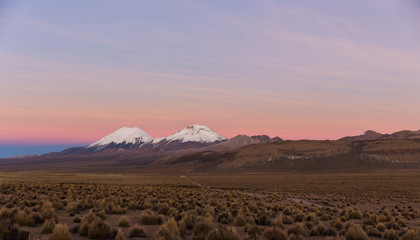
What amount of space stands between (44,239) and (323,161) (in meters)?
134

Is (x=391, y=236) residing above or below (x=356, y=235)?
below

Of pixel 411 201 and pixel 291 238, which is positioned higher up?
pixel 291 238

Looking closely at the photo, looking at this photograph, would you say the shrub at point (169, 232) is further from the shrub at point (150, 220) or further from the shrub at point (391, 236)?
the shrub at point (391, 236)

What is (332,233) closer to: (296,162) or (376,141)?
(296,162)

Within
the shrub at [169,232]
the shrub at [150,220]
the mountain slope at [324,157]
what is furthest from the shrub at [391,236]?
the mountain slope at [324,157]

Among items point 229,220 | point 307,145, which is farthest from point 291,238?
point 307,145

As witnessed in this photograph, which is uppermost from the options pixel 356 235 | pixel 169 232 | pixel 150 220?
pixel 169 232

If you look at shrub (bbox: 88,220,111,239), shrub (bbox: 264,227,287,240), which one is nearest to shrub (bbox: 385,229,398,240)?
shrub (bbox: 264,227,287,240)

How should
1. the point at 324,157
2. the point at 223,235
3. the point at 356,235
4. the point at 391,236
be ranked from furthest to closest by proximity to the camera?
the point at 324,157
the point at 391,236
the point at 356,235
the point at 223,235

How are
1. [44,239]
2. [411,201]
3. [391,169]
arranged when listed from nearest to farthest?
[44,239] < [411,201] < [391,169]

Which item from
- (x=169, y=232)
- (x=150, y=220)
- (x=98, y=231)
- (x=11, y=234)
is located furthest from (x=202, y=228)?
(x=11, y=234)

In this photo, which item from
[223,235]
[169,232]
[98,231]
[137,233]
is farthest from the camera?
[137,233]

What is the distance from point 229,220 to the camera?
15492 mm

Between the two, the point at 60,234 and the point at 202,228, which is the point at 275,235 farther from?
the point at 60,234
